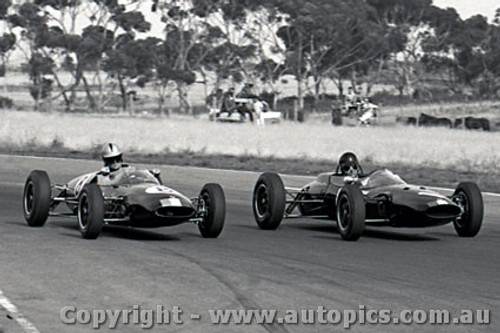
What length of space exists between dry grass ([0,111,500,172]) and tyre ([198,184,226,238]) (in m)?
15.6

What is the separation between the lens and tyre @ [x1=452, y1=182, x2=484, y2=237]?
49.7 feet

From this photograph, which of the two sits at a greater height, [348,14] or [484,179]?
[348,14]

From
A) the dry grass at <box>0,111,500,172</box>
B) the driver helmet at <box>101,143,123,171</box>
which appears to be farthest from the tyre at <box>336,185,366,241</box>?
the dry grass at <box>0,111,500,172</box>

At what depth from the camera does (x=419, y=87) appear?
103 meters

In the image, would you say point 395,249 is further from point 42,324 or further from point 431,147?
point 431,147

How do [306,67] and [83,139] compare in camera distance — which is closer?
[83,139]

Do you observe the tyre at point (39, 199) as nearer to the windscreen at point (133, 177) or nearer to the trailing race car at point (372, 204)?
the windscreen at point (133, 177)

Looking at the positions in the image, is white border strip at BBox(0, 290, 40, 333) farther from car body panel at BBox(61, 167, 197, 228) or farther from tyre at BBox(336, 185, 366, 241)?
tyre at BBox(336, 185, 366, 241)

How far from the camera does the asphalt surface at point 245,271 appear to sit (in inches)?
373


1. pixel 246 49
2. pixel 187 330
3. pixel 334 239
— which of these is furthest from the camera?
pixel 246 49

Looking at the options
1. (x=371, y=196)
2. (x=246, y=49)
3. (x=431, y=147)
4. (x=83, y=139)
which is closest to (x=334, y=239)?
(x=371, y=196)

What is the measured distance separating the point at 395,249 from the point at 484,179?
Answer: 1280cm

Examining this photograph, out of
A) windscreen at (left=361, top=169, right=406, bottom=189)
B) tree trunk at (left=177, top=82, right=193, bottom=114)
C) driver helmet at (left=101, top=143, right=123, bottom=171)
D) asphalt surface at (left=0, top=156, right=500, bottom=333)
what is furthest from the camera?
tree trunk at (left=177, top=82, right=193, bottom=114)

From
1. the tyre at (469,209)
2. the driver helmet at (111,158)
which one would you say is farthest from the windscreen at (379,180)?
the driver helmet at (111,158)
